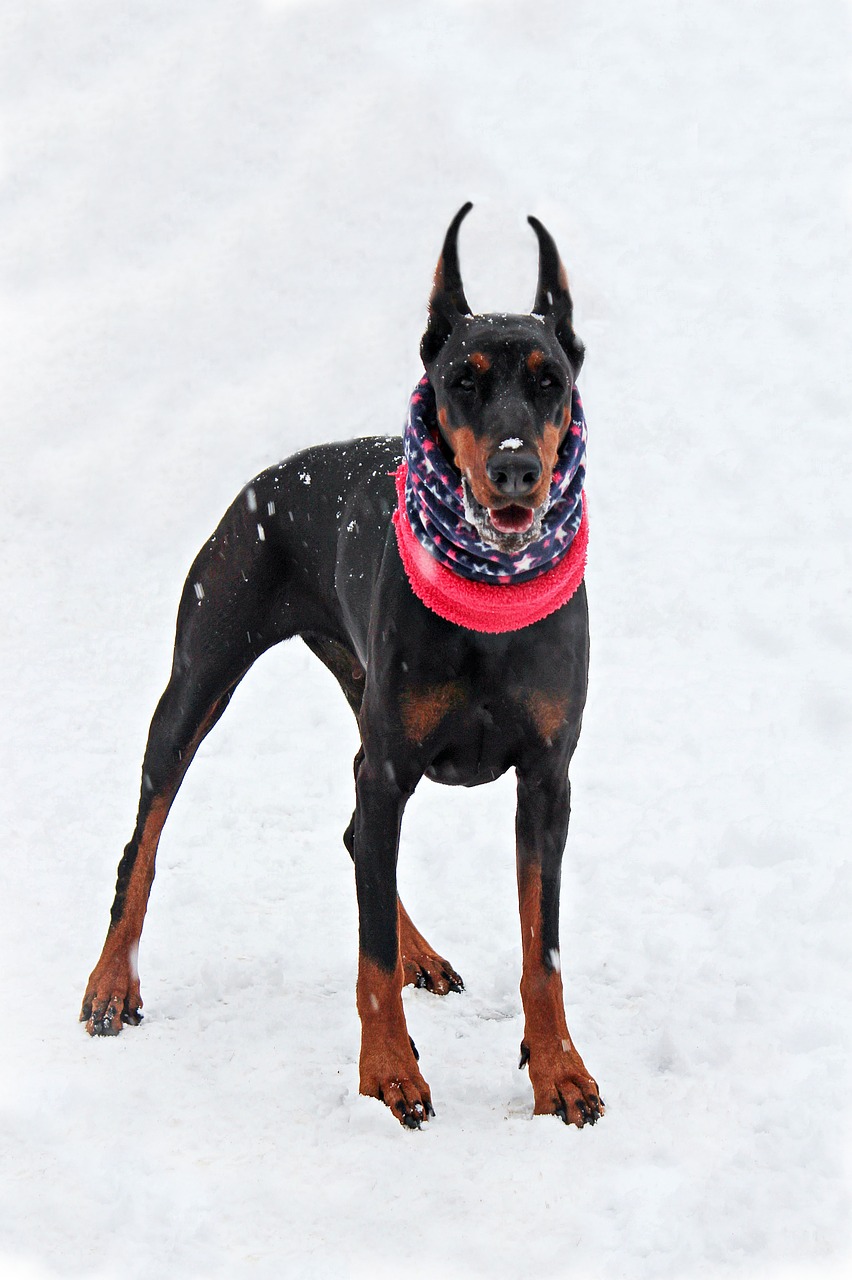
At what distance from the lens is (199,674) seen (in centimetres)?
466

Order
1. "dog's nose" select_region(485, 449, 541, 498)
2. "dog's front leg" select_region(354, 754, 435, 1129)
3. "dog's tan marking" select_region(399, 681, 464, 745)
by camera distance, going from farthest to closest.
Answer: "dog's front leg" select_region(354, 754, 435, 1129), "dog's tan marking" select_region(399, 681, 464, 745), "dog's nose" select_region(485, 449, 541, 498)

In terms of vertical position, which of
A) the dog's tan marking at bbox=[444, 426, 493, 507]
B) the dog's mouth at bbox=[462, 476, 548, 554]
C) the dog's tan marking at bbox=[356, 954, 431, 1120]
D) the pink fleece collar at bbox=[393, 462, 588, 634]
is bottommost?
the dog's tan marking at bbox=[356, 954, 431, 1120]

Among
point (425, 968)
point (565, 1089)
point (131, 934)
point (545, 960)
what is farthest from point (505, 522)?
point (131, 934)

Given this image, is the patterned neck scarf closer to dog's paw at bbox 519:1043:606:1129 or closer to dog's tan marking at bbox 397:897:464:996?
dog's paw at bbox 519:1043:606:1129

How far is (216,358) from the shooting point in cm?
1007

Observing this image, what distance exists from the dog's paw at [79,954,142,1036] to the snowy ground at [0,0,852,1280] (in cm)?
8

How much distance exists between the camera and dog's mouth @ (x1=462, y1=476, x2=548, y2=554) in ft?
11.2

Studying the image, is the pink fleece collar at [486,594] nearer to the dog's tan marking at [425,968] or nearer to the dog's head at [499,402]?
the dog's head at [499,402]

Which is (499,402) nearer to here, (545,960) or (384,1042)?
(545,960)

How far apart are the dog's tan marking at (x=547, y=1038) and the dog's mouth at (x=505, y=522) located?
3.10ft

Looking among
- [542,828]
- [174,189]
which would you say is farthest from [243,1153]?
[174,189]

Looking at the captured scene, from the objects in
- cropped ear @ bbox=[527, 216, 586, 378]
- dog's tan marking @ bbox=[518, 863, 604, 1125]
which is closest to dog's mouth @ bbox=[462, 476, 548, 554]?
cropped ear @ bbox=[527, 216, 586, 378]

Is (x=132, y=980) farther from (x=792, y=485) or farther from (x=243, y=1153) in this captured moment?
(x=792, y=485)

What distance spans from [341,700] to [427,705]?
3648 millimetres
